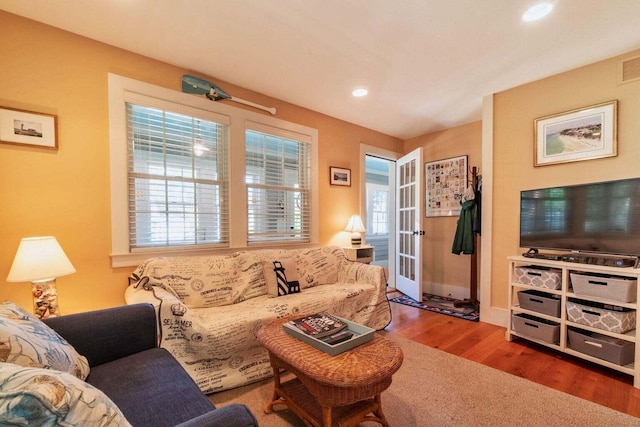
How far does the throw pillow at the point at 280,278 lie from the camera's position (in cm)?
242

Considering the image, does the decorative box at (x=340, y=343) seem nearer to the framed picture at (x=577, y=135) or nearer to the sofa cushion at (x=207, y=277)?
the sofa cushion at (x=207, y=277)

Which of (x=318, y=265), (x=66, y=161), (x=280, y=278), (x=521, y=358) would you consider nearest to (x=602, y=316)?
(x=521, y=358)

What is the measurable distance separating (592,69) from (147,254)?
4059mm

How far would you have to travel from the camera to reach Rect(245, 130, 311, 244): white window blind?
292 cm

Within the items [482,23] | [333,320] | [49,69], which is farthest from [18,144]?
[482,23]

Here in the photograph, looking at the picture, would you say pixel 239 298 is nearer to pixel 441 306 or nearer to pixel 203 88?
pixel 203 88

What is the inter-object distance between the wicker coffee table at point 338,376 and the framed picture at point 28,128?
197cm

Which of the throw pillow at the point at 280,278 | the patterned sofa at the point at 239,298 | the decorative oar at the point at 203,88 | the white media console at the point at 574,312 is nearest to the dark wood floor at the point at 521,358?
the white media console at the point at 574,312

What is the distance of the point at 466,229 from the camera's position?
3361mm

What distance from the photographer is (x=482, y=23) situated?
1.88m

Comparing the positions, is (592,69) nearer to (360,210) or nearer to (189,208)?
(360,210)

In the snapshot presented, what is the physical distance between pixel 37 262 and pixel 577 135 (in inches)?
161

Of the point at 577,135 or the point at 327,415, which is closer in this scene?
the point at 327,415

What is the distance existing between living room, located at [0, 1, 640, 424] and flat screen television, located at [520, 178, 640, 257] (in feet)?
0.85
